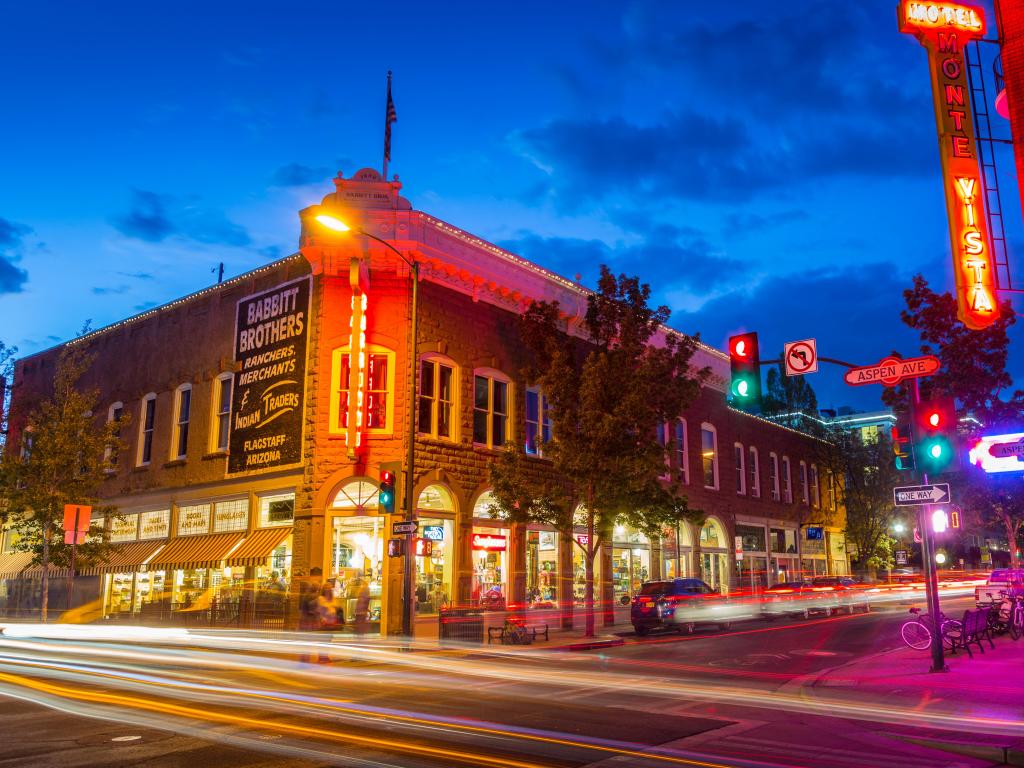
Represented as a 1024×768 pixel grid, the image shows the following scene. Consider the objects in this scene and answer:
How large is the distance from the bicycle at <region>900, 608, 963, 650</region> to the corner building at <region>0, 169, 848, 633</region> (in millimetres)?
9813

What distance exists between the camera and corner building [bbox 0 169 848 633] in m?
25.5

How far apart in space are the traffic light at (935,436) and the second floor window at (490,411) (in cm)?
1519

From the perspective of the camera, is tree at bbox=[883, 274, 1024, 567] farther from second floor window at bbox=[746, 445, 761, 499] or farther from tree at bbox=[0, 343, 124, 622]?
tree at bbox=[0, 343, 124, 622]

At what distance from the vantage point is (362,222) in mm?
26859

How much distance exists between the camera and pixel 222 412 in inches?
1150

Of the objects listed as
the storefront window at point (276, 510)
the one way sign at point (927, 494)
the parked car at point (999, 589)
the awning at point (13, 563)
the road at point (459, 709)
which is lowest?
the road at point (459, 709)

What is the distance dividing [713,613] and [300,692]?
62.2 ft

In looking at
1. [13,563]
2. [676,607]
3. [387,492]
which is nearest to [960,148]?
[387,492]

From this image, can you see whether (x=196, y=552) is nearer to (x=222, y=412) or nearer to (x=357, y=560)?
(x=222, y=412)

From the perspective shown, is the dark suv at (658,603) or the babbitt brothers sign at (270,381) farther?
the dark suv at (658,603)

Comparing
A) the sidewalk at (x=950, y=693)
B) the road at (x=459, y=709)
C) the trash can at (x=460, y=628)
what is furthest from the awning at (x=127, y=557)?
the sidewalk at (x=950, y=693)

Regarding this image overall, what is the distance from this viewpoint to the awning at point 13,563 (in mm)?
36750

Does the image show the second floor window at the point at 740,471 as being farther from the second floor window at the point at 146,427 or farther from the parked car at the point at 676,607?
the second floor window at the point at 146,427

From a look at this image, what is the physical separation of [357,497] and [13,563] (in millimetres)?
21268
